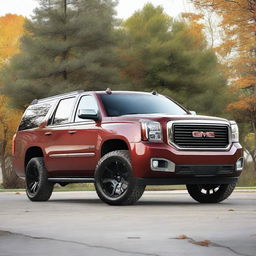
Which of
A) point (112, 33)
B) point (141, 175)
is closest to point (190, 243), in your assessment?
point (141, 175)

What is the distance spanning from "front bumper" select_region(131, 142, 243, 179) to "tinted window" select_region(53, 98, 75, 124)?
7.75 feet

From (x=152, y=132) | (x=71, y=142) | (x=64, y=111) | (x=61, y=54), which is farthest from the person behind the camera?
(x=61, y=54)

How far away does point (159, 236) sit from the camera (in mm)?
9219

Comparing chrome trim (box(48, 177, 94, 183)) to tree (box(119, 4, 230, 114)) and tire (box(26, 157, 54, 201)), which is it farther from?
tree (box(119, 4, 230, 114))

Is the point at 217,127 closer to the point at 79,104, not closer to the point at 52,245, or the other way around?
the point at 79,104

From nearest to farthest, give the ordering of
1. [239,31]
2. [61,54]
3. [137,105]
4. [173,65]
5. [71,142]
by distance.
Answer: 1. [137,105]
2. [71,142]
3. [239,31]
4. [61,54]
5. [173,65]

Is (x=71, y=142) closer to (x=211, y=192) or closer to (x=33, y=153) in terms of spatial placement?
(x=33, y=153)

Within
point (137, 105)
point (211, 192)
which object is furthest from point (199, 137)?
point (211, 192)

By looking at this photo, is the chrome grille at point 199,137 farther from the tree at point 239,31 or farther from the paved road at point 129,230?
the tree at point 239,31

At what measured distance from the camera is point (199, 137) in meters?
14.4

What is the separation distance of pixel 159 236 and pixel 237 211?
4.03m

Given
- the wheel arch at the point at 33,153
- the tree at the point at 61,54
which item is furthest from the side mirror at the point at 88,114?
the tree at the point at 61,54

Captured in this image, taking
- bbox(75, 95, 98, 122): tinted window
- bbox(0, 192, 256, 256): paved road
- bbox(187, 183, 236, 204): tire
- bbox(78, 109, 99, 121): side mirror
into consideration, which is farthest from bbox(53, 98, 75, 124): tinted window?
bbox(187, 183, 236, 204): tire

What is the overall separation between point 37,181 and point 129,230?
277 inches
